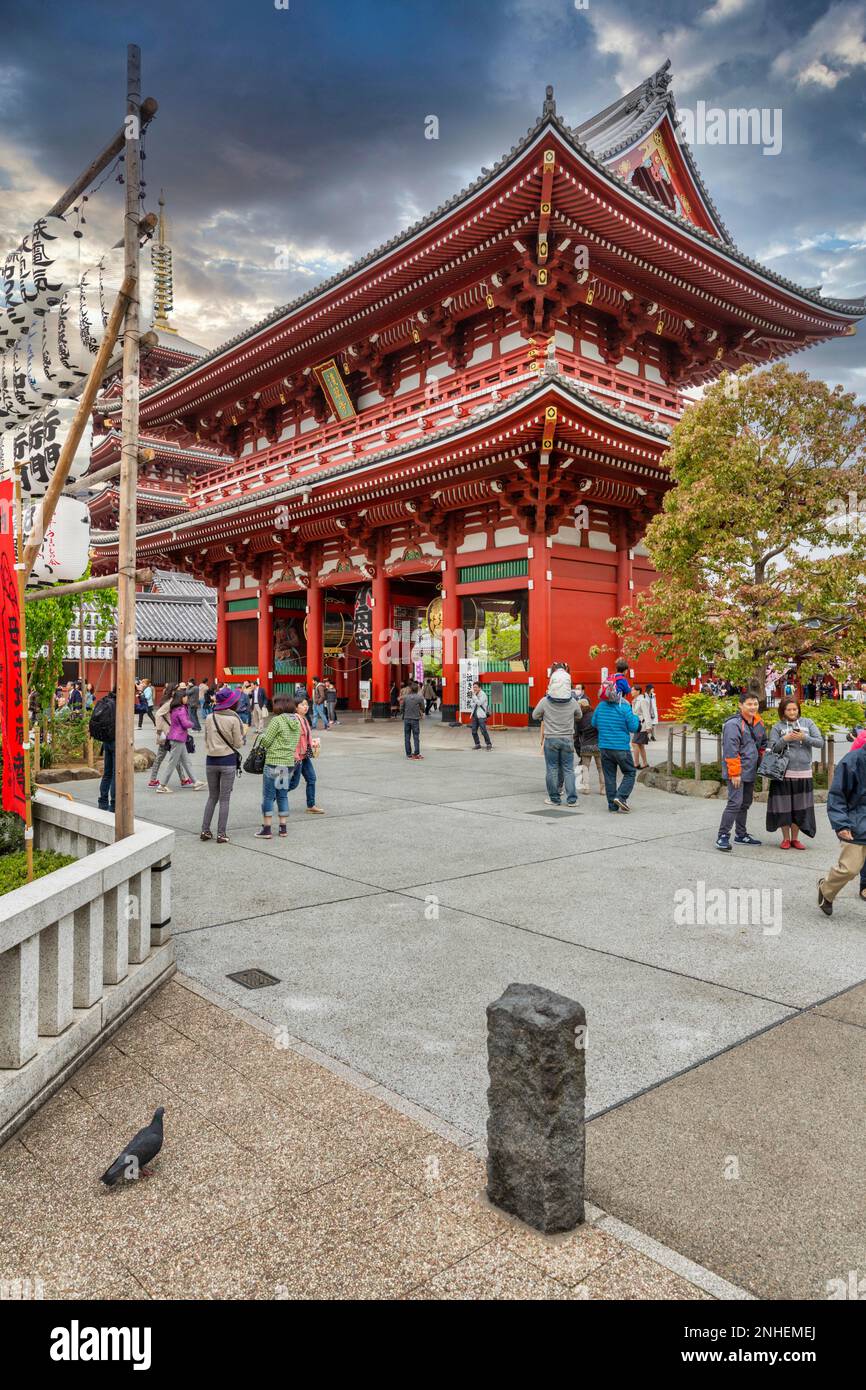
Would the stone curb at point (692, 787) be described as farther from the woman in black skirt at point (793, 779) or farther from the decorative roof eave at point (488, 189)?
the decorative roof eave at point (488, 189)

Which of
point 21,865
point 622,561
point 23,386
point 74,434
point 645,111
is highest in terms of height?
point 645,111

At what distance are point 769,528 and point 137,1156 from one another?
474 inches

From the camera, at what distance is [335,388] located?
24.0 m

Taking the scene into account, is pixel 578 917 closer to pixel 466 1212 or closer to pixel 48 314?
pixel 466 1212

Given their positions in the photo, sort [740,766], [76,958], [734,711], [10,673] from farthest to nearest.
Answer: [734,711], [740,766], [10,673], [76,958]

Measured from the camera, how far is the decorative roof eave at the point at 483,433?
623 inches

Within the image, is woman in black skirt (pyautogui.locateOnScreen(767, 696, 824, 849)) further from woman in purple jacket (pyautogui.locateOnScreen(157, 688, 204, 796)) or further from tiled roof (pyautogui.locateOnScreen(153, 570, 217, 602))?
tiled roof (pyautogui.locateOnScreen(153, 570, 217, 602))

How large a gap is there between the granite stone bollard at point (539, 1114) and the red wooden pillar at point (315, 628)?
23.1 metres

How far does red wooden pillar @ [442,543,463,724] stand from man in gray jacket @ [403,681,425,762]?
4600 mm

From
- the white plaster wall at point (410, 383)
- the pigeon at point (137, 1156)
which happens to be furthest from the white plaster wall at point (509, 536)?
the pigeon at point (137, 1156)

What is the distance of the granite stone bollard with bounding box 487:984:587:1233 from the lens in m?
2.57

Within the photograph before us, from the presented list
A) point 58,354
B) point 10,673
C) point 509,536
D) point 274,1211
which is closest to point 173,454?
point 509,536

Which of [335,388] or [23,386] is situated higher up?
[335,388]

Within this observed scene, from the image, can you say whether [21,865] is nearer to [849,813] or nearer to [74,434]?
[74,434]
